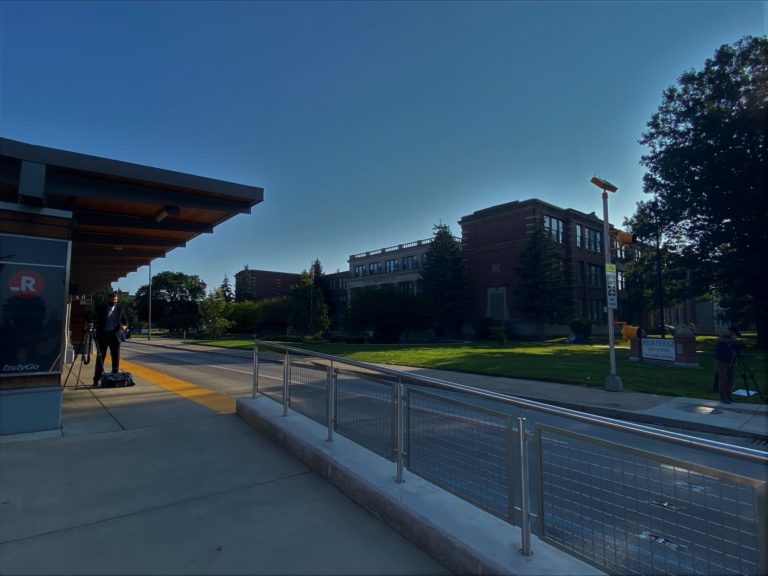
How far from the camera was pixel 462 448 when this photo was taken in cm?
370

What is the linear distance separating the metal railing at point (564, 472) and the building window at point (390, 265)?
56414 mm

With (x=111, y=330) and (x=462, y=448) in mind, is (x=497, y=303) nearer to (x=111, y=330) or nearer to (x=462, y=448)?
(x=111, y=330)

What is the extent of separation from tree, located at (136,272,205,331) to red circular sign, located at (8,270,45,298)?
7269 cm

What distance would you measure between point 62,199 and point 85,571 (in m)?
6.90

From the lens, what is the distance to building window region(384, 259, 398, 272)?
2440 inches

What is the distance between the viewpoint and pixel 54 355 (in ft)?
20.9

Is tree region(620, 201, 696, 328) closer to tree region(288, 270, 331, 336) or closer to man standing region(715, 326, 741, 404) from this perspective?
man standing region(715, 326, 741, 404)

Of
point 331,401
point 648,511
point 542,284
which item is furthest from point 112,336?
point 542,284

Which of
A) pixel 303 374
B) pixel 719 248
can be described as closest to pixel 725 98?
pixel 719 248

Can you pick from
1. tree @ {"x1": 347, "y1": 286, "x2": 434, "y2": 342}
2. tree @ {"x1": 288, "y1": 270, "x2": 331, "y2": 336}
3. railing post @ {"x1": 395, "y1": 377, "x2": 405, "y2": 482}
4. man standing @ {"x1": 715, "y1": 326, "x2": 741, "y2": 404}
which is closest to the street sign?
man standing @ {"x1": 715, "y1": 326, "x2": 741, "y2": 404}

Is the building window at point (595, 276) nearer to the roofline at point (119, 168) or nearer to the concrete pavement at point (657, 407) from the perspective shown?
the concrete pavement at point (657, 407)

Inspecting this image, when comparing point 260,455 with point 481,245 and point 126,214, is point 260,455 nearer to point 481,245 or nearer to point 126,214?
point 126,214

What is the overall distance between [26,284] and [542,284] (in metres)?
42.1

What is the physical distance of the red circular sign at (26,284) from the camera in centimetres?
613
